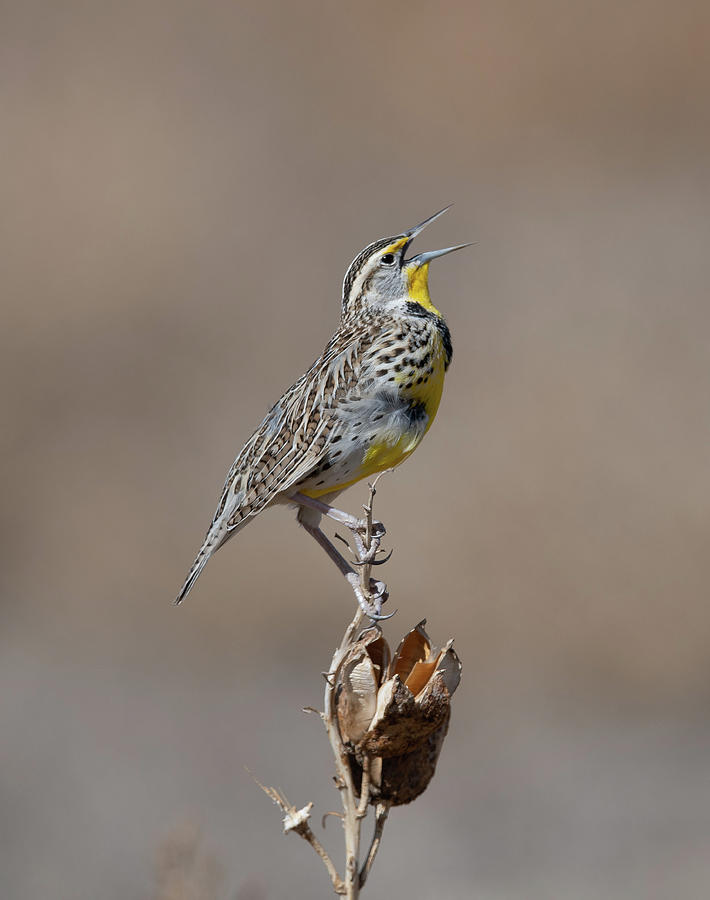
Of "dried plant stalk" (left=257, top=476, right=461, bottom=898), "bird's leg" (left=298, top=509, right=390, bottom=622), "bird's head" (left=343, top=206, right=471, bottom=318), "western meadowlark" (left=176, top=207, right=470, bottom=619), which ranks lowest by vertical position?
"dried plant stalk" (left=257, top=476, right=461, bottom=898)

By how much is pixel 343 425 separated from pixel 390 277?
16.1 inches

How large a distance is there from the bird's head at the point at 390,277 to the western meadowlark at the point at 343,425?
113 millimetres

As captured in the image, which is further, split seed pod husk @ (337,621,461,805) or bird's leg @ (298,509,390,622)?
bird's leg @ (298,509,390,622)

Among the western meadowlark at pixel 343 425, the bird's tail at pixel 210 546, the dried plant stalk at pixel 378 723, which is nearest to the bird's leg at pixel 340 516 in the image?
the western meadowlark at pixel 343 425

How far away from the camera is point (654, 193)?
6656 millimetres

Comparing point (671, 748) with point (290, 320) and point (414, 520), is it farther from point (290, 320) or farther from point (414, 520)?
point (290, 320)

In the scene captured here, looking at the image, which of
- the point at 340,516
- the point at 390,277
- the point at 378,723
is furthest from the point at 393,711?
the point at 390,277

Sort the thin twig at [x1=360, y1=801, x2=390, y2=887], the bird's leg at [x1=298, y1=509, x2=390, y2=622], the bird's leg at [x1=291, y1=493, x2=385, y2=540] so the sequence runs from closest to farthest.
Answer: the thin twig at [x1=360, y1=801, x2=390, y2=887] → the bird's leg at [x1=298, y1=509, x2=390, y2=622] → the bird's leg at [x1=291, y1=493, x2=385, y2=540]

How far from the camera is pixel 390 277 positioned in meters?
2.26

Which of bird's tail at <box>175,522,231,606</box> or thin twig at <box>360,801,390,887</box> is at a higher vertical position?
bird's tail at <box>175,522,231,606</box>

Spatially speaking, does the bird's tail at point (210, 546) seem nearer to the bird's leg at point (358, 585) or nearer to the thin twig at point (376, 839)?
the bird's leg at point (358, 585)

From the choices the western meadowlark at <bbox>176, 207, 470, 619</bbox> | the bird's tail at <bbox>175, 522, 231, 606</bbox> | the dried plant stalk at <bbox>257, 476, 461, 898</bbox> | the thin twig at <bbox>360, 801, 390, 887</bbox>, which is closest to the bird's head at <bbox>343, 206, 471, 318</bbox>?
the western meadowlark at <bbox>176, 207, 470, 619</bbox>

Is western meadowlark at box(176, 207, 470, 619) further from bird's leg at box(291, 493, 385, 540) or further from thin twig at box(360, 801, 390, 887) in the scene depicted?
thin twig at box(360, 801, 390, 887)

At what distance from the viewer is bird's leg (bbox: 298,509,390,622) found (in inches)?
64.3
